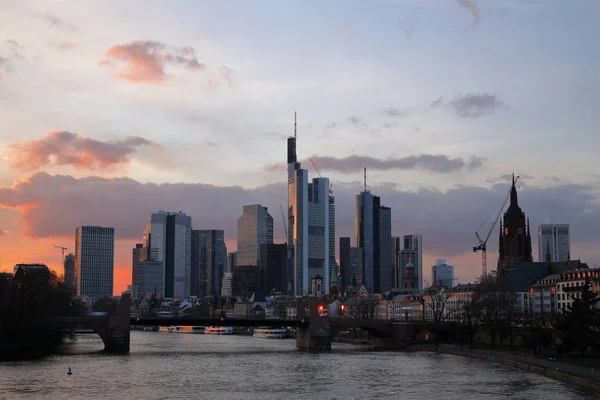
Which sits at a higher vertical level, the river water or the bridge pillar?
the bridge pillar

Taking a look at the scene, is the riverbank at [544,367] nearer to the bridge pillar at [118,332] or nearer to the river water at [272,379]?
the river water at [272,379]

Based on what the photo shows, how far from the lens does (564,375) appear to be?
10225cm

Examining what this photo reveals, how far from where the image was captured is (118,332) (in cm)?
17138

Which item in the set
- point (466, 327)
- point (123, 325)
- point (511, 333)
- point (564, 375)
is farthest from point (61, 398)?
point (466, 327)

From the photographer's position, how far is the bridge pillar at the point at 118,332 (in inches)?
6713

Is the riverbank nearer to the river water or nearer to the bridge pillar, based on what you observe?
the river water

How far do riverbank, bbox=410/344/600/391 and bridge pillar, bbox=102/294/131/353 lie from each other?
59824 millimetres

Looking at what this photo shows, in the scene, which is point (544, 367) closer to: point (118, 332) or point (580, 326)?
point (580, 326)

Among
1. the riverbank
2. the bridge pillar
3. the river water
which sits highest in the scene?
the bridge pillar

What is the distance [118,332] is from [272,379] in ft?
217

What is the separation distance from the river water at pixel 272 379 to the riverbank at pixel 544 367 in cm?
124

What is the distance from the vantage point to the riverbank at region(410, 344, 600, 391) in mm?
95713

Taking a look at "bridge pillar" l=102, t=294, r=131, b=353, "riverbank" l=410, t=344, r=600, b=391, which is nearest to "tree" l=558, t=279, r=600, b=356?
"riverbank" l=410, t=344, r=600, b=391

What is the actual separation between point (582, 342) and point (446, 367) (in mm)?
19287
